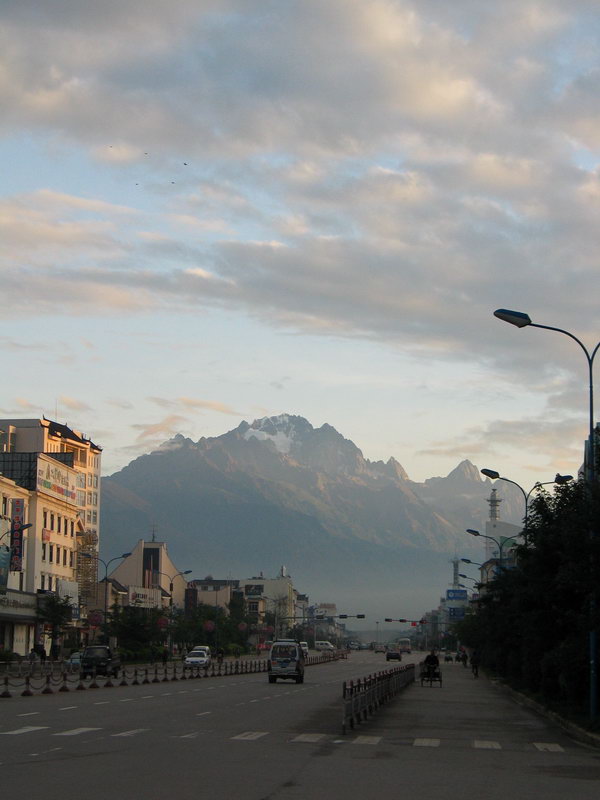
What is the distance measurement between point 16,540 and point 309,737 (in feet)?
194

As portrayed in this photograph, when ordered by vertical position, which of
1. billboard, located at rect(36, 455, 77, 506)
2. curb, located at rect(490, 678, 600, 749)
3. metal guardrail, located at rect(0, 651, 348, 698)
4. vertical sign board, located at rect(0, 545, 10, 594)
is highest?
billboard, located at rect(36, 455, 77, 506)

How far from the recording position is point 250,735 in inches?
935

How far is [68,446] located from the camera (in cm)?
14600

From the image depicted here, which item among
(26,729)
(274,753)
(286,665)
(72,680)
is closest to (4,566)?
(72,680)

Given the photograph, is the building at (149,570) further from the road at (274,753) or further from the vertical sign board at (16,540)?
the road at (274,753)

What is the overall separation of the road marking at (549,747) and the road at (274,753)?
1.9 inches

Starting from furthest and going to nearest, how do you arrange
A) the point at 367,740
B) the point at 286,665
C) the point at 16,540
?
the point at 16,540, the point at 286,665, the point at 367,740

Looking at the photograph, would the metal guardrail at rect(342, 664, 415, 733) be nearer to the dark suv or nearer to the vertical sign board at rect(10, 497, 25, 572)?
the dark suv

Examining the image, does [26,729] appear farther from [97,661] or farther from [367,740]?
[97,661]

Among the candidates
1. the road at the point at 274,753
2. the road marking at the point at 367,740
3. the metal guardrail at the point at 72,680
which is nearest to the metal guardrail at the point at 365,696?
the road at the point at 274,753

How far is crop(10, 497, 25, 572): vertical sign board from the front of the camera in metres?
78.6

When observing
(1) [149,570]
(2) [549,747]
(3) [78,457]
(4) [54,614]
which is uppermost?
(3) [78,457]

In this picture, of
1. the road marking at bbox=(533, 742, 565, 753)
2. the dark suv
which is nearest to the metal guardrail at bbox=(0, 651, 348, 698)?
the dark suv

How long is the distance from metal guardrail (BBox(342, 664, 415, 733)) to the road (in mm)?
374
